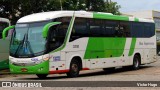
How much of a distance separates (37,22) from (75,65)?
2.97 m

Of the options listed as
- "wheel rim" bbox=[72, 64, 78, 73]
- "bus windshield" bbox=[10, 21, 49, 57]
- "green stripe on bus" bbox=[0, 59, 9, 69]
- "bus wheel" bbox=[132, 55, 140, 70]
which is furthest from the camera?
"bus wheel" bbox=[132, 55, 140, 70]

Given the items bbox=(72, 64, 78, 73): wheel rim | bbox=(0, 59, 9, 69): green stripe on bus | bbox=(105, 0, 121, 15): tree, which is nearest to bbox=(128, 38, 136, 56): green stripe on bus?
bbox=(72, 64, 78, 73): wheel rim

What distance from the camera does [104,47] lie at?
23.6 m

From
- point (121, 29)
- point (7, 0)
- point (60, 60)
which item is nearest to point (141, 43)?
point (121, 29)

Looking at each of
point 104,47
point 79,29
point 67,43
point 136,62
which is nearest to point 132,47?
point 136,62

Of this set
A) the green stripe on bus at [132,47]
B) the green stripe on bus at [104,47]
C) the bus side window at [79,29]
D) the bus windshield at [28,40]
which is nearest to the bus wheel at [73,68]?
the green stripe on bus at [104,47]

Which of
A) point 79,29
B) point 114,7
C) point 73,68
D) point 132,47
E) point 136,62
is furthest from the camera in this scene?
point 114,7

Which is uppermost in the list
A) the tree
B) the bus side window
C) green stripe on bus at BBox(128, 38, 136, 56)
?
the tree

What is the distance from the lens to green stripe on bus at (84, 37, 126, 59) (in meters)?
22.3

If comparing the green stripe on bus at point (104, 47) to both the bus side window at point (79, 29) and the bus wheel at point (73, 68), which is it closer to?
the bus side window at point (79, 29)

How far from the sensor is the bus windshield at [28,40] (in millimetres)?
19344

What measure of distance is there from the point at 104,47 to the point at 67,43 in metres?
3.81

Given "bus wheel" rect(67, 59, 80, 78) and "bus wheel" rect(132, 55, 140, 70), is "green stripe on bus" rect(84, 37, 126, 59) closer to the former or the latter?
"bus wheel" rect(67, 59, 80, 78)

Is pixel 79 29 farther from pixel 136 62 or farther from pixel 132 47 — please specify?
pixel 136 62
